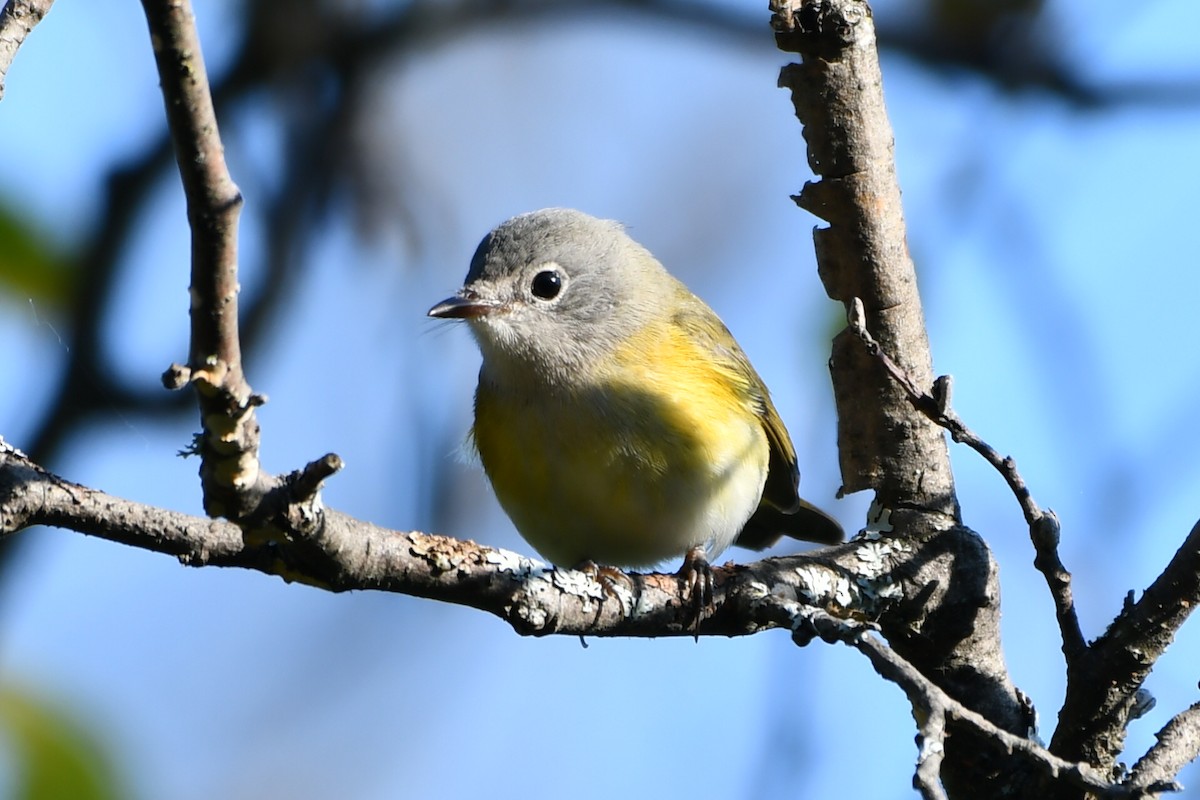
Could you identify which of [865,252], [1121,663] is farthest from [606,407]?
[1121,663]

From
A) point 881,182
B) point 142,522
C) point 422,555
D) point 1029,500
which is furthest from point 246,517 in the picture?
point 881,182

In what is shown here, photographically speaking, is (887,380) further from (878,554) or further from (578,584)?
(578,584)

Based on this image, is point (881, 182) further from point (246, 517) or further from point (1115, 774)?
point (246, 517)

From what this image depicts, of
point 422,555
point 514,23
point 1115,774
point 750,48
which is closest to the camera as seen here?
point 422,555

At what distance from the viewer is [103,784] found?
138 inches

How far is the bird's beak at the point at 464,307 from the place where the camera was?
4.63 m

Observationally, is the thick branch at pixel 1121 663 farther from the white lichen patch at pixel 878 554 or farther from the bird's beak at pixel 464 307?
the bird's beak at pixel 464 307

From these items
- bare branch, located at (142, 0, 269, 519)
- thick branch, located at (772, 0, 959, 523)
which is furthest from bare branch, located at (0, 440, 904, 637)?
thick branch, located at (772, 0, 959, 523)

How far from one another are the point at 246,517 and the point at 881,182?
2.13m

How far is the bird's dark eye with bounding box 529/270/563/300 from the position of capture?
4.99 meters

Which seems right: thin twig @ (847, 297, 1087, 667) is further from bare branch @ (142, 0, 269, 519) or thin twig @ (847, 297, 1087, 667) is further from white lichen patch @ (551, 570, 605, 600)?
bare branch @ (142, 0, 269, 519)

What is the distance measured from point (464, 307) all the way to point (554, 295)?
1.47 ft

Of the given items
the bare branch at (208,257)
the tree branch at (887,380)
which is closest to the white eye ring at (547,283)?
the tree branch at (887,380)

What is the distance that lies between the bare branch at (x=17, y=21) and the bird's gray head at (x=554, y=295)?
2.15 m
